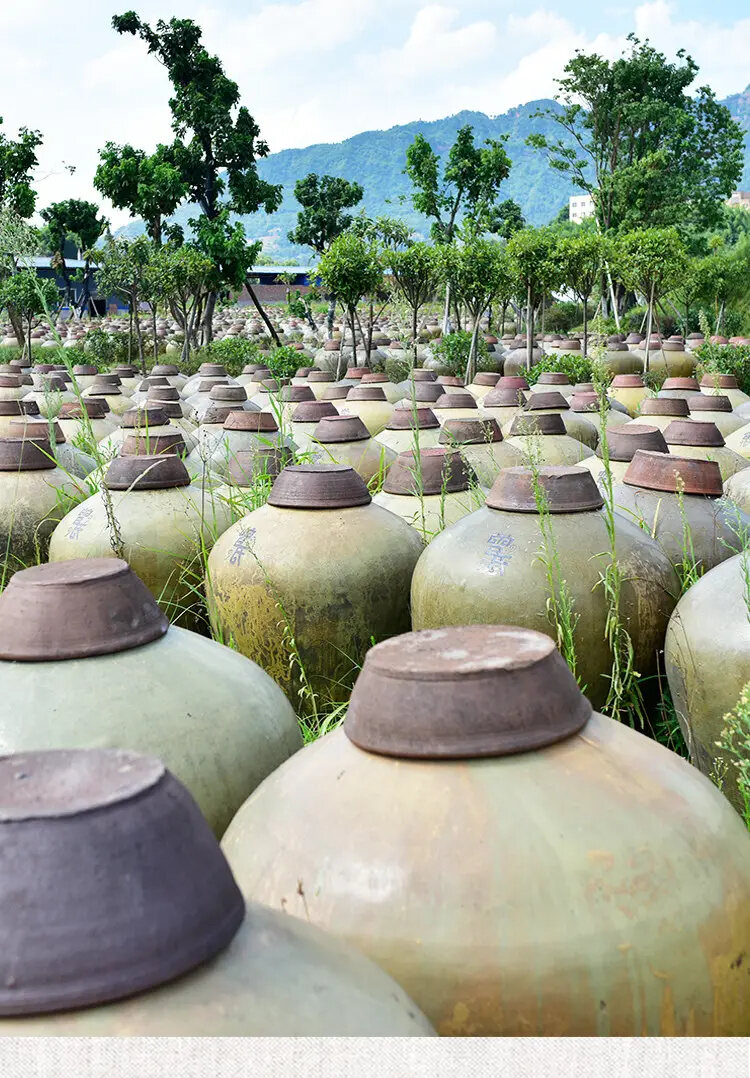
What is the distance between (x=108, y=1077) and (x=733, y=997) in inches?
39.6

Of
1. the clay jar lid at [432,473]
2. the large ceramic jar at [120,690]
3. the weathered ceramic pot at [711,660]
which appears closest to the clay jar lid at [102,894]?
the large ceramic jar at [120,690]

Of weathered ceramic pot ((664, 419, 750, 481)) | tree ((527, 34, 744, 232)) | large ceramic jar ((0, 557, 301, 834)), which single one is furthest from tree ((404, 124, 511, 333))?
large ceramic jar ((0, 557, 301, 834))

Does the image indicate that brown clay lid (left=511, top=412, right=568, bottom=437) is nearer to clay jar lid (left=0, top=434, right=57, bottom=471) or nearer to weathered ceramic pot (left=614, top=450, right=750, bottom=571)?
weathered ceramic pot (left=614, top=450, right=750, bottom=571)

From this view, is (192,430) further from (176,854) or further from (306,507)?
(176,854)

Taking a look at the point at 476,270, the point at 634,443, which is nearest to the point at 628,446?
the point at 634,443

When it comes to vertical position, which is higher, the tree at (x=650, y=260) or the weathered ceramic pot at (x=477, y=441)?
the tree at (x=650, y=260)

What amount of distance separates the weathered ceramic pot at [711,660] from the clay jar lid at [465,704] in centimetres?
138

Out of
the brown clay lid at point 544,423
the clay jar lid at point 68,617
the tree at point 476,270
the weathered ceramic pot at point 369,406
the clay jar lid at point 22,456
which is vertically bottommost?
the weathered ceramic pot at point 369,406

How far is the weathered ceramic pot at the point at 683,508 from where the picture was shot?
4480 mm

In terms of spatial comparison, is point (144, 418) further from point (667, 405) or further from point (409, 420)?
point (667, 405)

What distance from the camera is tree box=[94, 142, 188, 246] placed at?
24281mm

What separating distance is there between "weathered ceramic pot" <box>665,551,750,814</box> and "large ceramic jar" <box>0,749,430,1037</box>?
6.68 feet

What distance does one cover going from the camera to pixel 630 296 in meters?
37.3

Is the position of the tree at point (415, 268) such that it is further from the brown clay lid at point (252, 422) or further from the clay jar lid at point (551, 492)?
the clay jar lid at point (551, 492)
